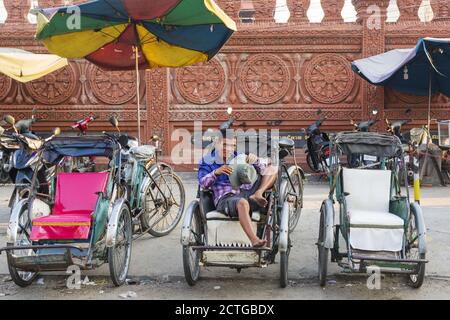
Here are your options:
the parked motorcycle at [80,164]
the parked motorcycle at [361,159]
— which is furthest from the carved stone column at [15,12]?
the parked motorcycle at [361,159]

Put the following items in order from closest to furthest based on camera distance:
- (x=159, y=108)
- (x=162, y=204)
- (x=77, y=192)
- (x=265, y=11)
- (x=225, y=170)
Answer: (x=225, y=170)
(x=77, y=192)
(x=162, y=204)
(x=159, y=108)
(x=265, y=11)

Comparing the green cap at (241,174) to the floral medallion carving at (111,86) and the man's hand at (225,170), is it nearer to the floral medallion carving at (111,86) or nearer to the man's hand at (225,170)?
the man's hand at (225,170)

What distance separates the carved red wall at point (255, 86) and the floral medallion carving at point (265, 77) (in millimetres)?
24

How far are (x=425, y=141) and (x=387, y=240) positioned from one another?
7073mm

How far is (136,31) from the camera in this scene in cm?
702

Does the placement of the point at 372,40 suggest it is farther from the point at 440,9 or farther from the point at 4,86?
the point at 4,86

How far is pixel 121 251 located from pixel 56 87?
8.59m

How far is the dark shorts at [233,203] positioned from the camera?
4602 mm

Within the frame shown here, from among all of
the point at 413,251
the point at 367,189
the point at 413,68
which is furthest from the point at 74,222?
the point at 413,68

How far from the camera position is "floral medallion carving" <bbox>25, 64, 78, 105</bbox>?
1243cm

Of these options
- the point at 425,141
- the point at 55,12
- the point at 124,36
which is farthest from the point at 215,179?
the point at 425,141

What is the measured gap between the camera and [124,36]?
23.5 ft

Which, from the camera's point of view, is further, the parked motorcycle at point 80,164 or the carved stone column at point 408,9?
the carved stone column at point 408,9

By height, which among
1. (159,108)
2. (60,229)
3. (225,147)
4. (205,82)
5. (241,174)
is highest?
(205,82)
